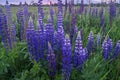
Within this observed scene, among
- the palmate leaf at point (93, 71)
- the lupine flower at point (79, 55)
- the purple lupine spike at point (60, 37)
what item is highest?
the purple lupine spike at point (60, 37)

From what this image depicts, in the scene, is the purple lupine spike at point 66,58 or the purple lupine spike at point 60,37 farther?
the purple lupine spike at point 60,37

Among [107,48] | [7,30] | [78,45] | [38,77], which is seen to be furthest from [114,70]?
[7,30]

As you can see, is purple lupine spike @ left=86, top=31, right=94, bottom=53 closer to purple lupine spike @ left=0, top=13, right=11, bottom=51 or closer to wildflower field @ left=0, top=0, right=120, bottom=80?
wildflower field @ left=0, top=0, right=120, bottom=80

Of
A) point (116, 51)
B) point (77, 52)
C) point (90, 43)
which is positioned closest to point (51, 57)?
point (77, 52)

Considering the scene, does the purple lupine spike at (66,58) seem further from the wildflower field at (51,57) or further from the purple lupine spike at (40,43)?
the purple lupine spike at (40,43)

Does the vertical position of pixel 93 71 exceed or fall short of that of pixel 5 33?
it falls short

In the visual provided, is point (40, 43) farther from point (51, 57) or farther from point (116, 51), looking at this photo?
point (116, 51)

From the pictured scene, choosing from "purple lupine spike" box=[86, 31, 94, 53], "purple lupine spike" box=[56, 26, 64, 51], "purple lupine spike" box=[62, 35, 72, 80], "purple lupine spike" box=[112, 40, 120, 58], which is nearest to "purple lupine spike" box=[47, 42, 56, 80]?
"purple lupine spike" box=[62, 35, 72, 80]

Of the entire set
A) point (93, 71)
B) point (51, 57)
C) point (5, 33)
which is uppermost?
point (5, 33)

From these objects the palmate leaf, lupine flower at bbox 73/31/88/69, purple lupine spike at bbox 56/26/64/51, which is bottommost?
the palmate leaf

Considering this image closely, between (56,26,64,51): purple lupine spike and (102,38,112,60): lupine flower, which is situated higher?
(56,26,64,51): purple lupine spike

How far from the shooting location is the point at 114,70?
9.20 ft

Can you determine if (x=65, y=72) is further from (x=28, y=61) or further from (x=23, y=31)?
(x=23, y=31)

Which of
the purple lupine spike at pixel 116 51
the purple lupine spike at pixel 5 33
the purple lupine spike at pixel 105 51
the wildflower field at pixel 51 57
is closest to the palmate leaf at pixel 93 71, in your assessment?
the wildflower field at pixel 51 57
